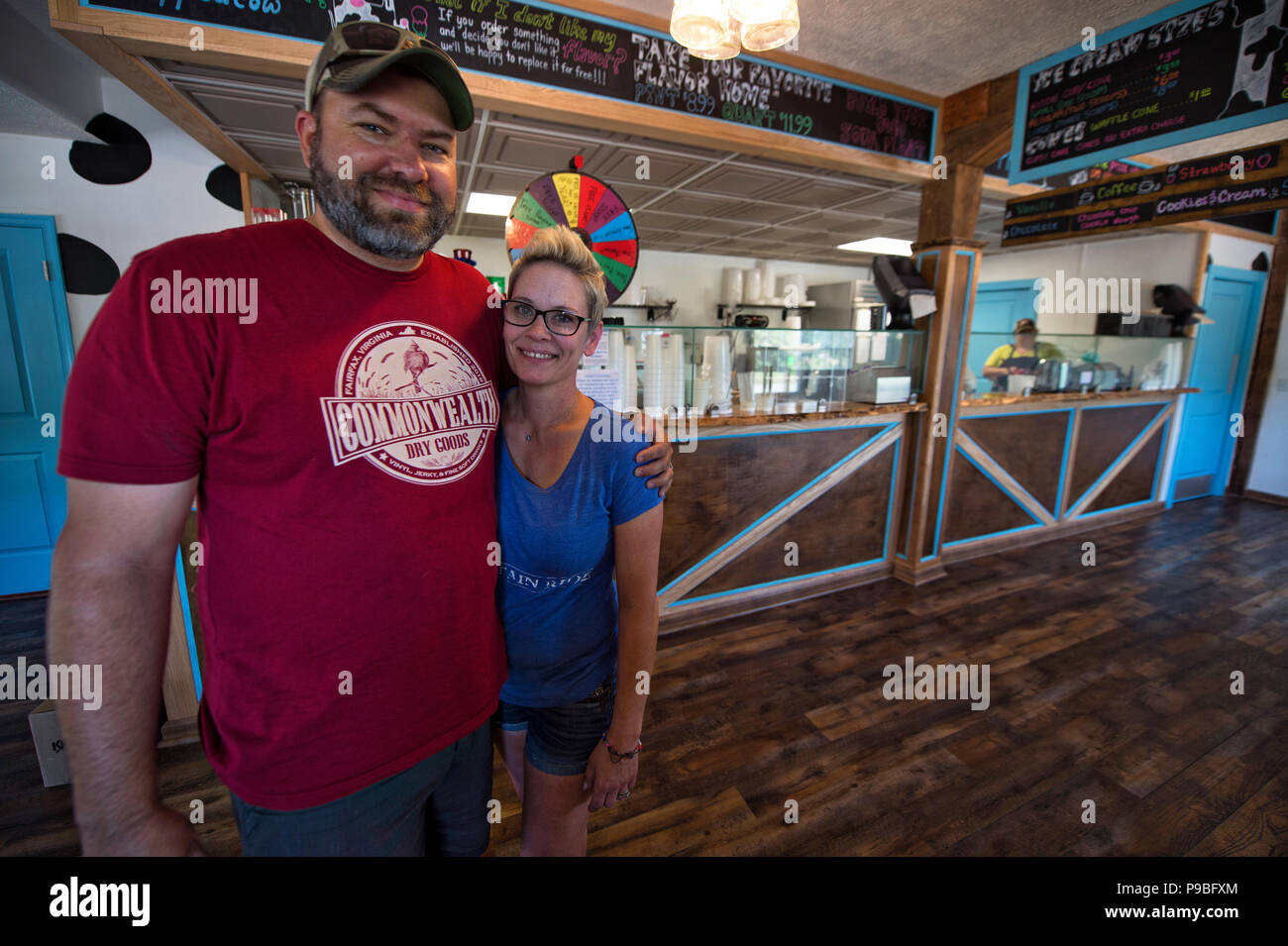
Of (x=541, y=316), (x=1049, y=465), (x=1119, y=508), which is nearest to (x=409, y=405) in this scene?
(x=541, y=316)

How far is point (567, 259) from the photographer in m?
1.18

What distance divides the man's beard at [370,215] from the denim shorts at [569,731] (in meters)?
1.08

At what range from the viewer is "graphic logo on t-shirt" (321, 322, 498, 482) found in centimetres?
94

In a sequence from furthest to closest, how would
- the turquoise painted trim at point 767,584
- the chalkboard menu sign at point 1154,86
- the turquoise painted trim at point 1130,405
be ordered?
the turquoise painted trim at point 1130,405 → the turquoise painted trim at point 767,584 → the chalkboard menu sign at point 1154,86

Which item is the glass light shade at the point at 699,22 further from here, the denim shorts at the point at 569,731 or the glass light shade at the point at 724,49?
the denim shorts at the point at 569,731

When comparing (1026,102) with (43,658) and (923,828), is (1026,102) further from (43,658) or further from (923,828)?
(43,658)

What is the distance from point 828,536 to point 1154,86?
292 cm

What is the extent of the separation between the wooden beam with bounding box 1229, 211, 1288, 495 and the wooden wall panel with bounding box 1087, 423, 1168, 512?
178 centimetres

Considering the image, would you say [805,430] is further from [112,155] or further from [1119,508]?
[112,155]

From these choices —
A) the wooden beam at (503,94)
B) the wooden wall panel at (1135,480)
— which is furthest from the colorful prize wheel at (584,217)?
the wooden wall panel at (1135,480)

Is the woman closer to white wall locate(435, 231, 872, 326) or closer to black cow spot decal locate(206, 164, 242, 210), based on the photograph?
black cow spot decal locate(206, 164, 242, 210)

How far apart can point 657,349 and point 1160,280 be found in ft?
23.3

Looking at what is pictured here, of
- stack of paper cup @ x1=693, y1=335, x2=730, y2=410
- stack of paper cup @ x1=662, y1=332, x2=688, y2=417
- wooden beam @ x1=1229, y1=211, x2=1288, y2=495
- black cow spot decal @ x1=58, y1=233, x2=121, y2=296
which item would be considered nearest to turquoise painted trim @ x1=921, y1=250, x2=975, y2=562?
stack of paper cup @ x1=693, y1=335, x2=730, y2=410

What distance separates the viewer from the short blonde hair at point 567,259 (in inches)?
46.3
